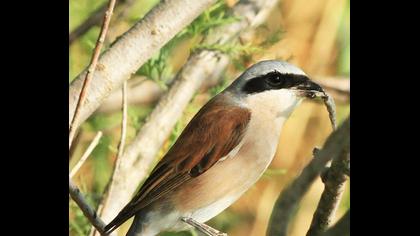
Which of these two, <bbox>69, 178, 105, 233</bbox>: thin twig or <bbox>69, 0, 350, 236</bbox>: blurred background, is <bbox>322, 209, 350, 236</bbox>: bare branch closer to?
<bbox>69, 0, 350, 236</bbox>: blurred background

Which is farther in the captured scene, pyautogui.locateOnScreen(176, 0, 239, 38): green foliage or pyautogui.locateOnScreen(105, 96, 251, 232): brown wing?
pyautogui.locateOnScreen(176, 0, 239, 38): green foliage

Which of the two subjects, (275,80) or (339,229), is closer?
(339,229)

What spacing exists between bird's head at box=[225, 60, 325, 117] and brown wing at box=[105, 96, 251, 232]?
0.14 feet

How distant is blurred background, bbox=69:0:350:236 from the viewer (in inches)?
82.3

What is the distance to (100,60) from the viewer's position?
7.48 ft

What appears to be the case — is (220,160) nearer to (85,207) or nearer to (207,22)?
(85,207)

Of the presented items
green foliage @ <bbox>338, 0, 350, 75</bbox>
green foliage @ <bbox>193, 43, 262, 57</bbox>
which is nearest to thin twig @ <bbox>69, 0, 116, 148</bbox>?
green foliage @ <bbox>193, 43, 262, 57</bbox>

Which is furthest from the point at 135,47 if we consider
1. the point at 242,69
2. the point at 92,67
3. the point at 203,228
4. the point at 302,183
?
the point at 302,183

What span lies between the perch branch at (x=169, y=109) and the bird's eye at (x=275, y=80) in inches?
14.1

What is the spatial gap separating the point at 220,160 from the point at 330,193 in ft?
1.33

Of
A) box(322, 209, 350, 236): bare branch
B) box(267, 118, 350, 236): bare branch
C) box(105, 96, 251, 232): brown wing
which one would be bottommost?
box(322, 209, 350, 236): bare branch

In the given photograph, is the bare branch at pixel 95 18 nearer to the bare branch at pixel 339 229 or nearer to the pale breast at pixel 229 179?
the pale breast at pixel 229 179

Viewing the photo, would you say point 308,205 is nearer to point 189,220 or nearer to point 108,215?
point 189,220

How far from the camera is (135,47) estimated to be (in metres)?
2.28
